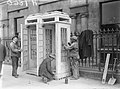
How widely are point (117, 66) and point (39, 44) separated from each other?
11.6 feet

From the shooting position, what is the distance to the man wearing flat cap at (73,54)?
306 inches

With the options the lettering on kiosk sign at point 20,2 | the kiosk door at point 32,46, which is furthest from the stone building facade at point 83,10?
the kiosk door at point 32,46

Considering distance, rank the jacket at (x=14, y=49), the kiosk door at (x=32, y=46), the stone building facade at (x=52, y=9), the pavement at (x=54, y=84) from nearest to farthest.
→ the pavement at (x=54, y=84) < the jacket at (x=14, y=49) < the kiosk door at (x=32, y=46) < the stone building facade at (x=52, y=9)

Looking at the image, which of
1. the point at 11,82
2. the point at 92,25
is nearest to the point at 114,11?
the point at 92,25

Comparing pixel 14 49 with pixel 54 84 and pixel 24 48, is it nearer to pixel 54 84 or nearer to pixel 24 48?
pixel 24 48

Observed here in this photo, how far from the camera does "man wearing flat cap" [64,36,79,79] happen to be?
777 cm

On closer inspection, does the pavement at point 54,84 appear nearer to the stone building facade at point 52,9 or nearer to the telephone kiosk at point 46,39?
the telephone kiosk at point 46,39

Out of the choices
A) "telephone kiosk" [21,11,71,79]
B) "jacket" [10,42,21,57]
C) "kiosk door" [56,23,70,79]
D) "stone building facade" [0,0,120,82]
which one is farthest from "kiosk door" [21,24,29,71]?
"stone building facade" [0,0,120,82]

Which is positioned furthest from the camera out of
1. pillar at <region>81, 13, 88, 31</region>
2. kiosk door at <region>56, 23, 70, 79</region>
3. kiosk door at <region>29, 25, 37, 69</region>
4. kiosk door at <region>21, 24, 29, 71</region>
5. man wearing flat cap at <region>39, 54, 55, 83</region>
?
pillar at <region>81, 13, 88, 31</region>

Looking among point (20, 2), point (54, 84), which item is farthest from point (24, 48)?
point (20, 2)

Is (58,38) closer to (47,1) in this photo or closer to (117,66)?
(117,66)

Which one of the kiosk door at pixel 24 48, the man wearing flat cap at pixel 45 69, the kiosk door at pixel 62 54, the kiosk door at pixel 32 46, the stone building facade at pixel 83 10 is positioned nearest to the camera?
the man wearing flat cap at pixel 45 69

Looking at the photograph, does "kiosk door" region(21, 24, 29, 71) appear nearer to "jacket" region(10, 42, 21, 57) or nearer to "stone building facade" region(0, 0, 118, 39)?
"jacket" region(10, 42, 21, 57)

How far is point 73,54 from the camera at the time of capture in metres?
7.89
